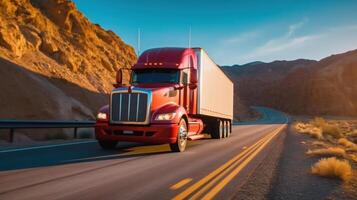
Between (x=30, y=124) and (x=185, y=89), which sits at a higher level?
(x=185, y=89)

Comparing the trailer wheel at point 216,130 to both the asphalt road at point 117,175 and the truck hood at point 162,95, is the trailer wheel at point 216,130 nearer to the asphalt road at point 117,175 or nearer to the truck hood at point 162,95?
the truck hood at point 162,95

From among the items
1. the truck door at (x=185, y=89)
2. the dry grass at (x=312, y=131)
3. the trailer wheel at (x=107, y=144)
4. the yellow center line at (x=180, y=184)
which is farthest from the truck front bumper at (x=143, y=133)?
the dry grass at (x=312, y=131)

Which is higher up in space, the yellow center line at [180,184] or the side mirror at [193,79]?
the side mirror at [193,79]

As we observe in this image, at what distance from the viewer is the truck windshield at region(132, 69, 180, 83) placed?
12803mm

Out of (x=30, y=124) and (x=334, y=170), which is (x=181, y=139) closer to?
(x=334, y=170)

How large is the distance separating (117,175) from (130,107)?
160 inches

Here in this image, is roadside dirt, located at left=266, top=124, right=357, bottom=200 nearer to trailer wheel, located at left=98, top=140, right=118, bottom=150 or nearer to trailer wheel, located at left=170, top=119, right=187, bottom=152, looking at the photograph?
trailer wheel, located at left=170, top=119, right=187, bottom=152

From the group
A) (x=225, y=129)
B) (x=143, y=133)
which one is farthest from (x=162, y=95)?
(x=225, y=129)

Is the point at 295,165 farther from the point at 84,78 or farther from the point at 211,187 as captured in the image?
the point at 84,78

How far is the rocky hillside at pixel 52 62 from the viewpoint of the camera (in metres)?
27.6

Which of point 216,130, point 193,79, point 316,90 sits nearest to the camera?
point 193,79

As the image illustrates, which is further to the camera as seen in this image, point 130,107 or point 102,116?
point 102,116

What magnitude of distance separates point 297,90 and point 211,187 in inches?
5102

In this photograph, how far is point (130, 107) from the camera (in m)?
11.2
